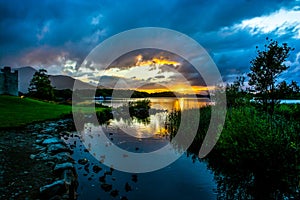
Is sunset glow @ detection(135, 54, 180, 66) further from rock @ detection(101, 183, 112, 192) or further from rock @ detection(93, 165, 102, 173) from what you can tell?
rock @ detection(101, 183, 112, 192)

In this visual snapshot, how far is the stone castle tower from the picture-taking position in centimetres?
4062

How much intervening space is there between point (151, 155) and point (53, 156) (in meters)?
4.65

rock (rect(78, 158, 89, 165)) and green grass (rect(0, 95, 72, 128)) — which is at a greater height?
green grass (rect(0, 95, 72, 128))

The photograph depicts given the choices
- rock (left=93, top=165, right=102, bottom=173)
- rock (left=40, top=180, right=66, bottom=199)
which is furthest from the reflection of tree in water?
rock (left=40, top=180, right=66, bottom=199)

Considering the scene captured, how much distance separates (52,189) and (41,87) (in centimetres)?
4721

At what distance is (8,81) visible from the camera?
1624 inches

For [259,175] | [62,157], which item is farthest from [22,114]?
[259,175]

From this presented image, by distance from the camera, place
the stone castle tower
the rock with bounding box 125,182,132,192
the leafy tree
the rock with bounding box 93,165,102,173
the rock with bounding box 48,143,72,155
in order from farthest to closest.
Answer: the stone castle tower, the leafy tree, the rock with bounding box 48,143,72,155, the rock with bounding box 93,165,102,173, the rock with bounding box 125,182,132,192

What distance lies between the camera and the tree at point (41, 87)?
4681 cm

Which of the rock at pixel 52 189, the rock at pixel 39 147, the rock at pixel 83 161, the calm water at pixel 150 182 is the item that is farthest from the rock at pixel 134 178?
the rock at pixel 39 147

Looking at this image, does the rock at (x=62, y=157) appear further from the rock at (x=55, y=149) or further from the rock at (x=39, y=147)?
the rock at (x=39, y=147)

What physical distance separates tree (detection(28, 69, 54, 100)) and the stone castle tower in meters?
5.04

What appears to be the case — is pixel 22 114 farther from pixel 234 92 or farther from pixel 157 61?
pixel 234 92

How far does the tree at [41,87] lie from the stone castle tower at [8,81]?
5043mm
